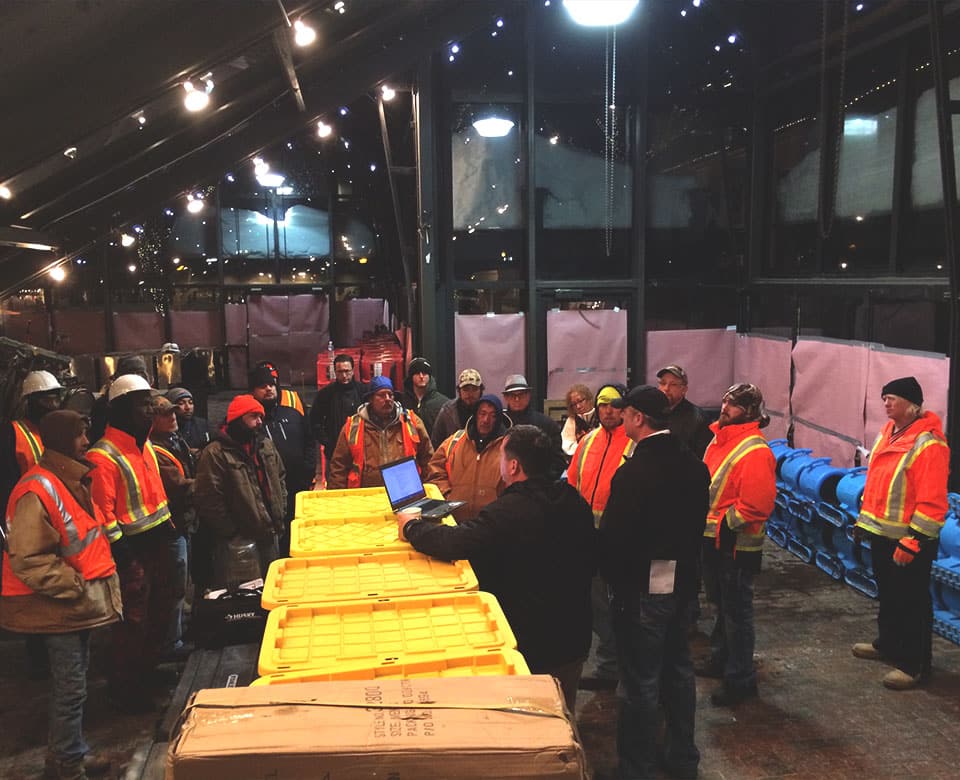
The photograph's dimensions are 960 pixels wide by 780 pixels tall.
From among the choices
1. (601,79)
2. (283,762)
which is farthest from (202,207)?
(283,762)

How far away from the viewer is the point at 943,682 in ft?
14.8

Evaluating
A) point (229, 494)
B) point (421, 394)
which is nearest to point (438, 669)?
point (229, 494)

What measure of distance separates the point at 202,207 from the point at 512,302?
29.4 ft

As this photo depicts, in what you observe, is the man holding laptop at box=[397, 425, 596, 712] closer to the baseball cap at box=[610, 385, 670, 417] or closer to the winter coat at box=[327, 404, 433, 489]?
the baseball cap at box=[610, 385, 670, 417]

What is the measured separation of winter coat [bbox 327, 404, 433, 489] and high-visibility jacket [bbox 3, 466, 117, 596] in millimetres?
1699

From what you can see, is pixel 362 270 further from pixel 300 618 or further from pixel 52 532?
pixel 300 618

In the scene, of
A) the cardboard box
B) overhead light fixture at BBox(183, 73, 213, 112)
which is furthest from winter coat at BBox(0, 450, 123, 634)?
overhead light fixture at BBox(183, 73, 213, 112)

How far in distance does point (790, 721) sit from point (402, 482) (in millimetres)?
2616

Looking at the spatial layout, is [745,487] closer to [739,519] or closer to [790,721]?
[739,519]

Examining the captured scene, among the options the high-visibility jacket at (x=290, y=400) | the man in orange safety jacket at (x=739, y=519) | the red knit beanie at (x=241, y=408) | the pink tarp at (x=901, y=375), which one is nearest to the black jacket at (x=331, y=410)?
the high-visibility jacket at (x=290, y=400)

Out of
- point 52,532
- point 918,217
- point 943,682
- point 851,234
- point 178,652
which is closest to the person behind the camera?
point 52,532

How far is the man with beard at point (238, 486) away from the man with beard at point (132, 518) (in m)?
0.27

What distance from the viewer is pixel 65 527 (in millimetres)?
3346

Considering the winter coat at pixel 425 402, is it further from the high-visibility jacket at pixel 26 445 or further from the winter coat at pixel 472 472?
the high-visibility jacket at pixel 26 445
